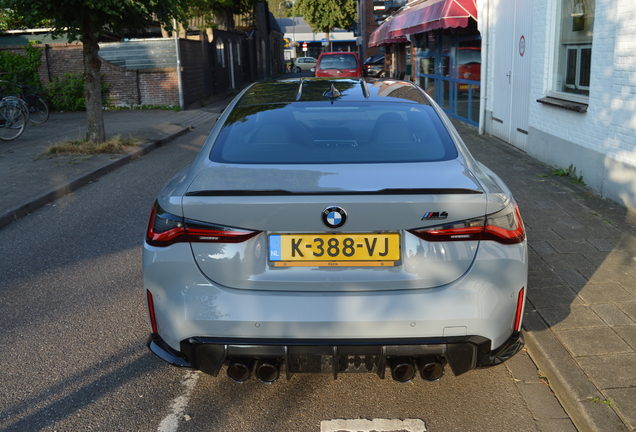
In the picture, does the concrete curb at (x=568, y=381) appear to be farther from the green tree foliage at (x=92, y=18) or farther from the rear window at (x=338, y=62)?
the rear window at (x=338, y=62)

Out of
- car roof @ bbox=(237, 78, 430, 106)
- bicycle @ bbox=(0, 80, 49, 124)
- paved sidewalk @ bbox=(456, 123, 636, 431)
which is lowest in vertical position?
paved sidewalk @ bbox=(456, 123, 636, 431)

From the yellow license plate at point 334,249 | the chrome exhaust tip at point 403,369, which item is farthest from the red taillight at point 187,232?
the chrome exhaust tip at point 403,369

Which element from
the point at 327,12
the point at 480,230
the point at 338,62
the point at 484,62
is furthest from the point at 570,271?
the point at 327,12

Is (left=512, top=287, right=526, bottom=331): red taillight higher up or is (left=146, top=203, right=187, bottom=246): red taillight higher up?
(left=146, top=203, right=187, bottom=246): red taillight

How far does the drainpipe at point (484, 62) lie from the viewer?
13523 millimetres

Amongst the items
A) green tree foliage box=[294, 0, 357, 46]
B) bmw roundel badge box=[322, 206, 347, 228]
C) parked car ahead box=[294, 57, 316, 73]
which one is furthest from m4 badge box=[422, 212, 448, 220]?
parked car ahead box=[294, 57, 316, 73]

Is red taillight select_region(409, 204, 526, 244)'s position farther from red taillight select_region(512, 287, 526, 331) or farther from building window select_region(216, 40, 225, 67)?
building window select_region(216, 40, 225, 67)

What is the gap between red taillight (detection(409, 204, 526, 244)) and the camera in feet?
9.15

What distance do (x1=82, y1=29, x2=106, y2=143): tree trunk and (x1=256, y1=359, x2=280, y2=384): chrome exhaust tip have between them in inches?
402

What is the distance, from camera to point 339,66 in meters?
24.9

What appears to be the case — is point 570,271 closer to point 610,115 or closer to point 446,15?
point 610,115

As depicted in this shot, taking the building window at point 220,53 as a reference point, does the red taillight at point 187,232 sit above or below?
below

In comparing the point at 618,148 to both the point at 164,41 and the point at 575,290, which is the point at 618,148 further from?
the point at 164,41

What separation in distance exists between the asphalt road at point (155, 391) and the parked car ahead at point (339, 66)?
20.6 metres
